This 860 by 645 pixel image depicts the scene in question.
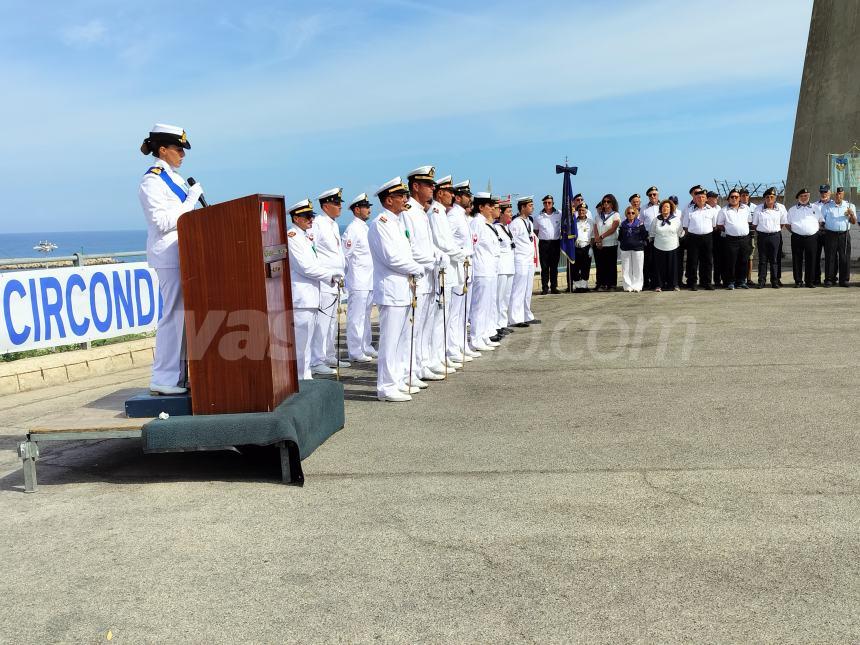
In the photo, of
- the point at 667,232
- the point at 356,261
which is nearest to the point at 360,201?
the point at 356,261

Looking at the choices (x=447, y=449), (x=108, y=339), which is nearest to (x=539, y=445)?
(x=447, y=449)

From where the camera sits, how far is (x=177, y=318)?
19.3 ft

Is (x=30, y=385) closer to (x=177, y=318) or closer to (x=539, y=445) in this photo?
(x=177, y=318)

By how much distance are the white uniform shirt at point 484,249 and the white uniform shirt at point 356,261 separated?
1357 millimetres

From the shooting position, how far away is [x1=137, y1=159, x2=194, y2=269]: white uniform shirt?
18.4 ft

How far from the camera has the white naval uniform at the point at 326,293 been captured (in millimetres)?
9953

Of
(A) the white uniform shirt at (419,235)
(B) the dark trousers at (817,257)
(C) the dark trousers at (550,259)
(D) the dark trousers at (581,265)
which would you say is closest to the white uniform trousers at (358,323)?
(A) the white uniform shirt at (419,235)

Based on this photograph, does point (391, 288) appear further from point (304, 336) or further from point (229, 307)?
point (229, 307)

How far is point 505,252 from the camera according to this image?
39.4ft

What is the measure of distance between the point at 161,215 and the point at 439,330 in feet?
14.7

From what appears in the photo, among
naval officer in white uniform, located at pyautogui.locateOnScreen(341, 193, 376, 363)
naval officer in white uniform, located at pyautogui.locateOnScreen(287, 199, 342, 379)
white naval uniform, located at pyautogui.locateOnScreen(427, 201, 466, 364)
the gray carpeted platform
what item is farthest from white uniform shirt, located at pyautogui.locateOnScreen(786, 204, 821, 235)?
the gray carpeted platform

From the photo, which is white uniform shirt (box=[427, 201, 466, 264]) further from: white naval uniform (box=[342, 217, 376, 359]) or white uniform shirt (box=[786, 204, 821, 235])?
white uniform shirt (box=[786, 204, 821, 235])

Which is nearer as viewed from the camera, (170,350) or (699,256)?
(170,350)

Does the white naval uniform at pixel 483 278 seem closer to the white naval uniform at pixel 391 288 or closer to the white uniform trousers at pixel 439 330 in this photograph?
the white uniform trousers at pixel 439 330
